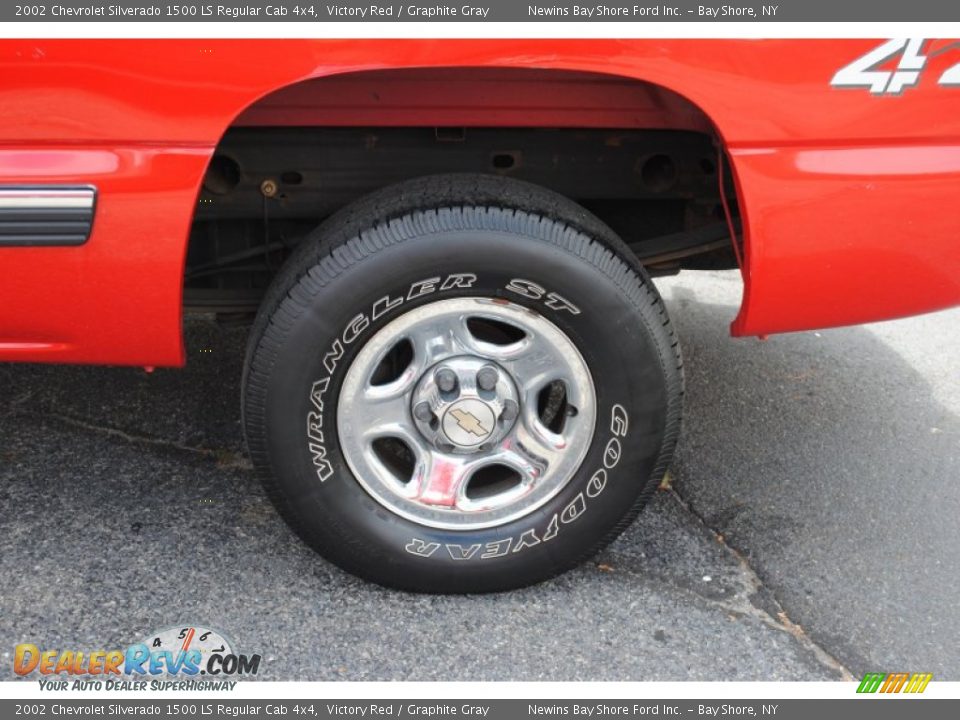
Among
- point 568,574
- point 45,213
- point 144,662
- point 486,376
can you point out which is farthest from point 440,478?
point 45,213

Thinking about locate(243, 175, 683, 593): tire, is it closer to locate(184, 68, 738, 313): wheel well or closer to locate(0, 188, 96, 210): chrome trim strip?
locate(184, 68, 738, 313): wheel well

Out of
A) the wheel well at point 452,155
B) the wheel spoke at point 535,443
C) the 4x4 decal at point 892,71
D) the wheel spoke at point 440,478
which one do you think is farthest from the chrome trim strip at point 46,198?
the 4x4 decal at point 892,71

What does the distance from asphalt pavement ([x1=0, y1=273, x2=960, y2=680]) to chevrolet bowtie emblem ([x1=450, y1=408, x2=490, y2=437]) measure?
1.42ft

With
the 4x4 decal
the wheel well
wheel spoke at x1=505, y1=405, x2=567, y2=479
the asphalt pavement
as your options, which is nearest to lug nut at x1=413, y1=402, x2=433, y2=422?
wheel spoke at x1=505, y1=405, x2=567, y2=479

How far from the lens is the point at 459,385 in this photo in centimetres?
240

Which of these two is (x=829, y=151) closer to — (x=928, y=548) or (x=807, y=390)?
(x=928, y=548)

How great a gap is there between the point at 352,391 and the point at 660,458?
2.46ft

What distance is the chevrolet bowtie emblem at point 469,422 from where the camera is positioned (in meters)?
2.41

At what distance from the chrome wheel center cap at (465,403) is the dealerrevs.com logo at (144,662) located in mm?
666

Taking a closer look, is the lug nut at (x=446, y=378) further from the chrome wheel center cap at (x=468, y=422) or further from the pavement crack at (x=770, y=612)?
the pavement crack at (x=770, y=612)

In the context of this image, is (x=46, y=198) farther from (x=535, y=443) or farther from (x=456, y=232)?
(x=535, y=443)

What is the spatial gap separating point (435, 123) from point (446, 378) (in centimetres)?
58

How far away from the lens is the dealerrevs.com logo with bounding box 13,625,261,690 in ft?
7.39
